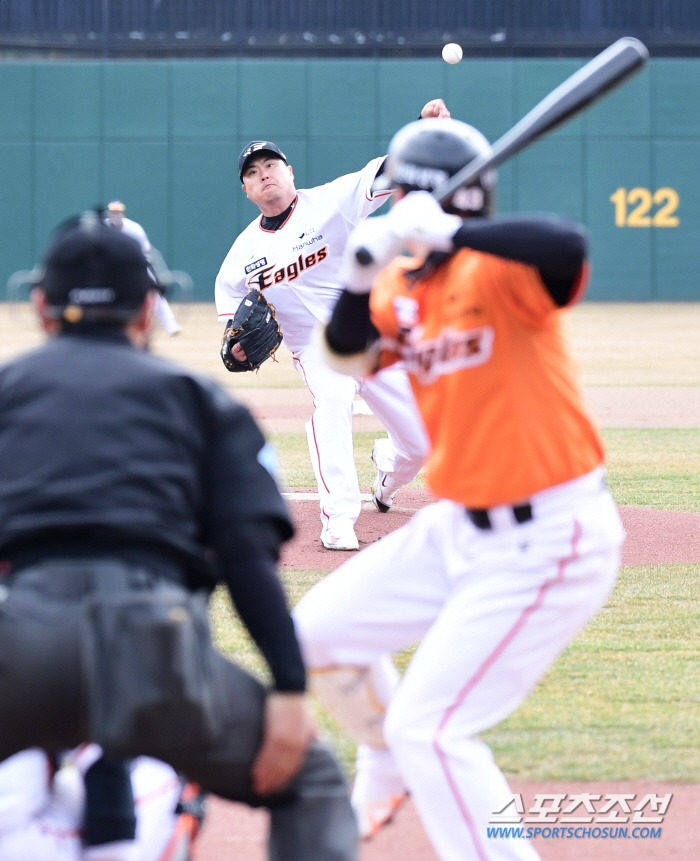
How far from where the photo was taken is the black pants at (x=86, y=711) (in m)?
2.21

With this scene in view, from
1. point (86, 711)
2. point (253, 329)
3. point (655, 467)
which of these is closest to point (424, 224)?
point (86, 711)

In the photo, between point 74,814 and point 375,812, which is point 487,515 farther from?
point 74,814

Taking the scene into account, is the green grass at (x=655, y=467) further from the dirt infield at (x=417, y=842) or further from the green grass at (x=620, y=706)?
the dirt infield at (x=417, y=842)

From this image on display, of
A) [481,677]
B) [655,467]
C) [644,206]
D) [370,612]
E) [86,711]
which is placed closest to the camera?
[86,711]

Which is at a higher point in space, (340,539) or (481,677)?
(481,677)

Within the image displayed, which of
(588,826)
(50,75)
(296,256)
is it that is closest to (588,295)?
(50,75)

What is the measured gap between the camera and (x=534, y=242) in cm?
278

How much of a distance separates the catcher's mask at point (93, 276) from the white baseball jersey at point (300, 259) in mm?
5079

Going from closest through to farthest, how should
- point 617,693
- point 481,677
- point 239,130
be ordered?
point 481,677, point 617,693, point 239,130

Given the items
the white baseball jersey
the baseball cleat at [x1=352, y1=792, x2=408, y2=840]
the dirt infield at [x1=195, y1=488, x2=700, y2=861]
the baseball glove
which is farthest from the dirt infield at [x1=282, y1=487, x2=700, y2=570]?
the baseball cleat at [x1=352, y1=792, x2=408, y2=840]

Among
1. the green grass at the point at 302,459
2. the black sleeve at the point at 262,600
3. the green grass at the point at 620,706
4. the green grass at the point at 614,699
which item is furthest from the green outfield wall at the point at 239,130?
the black sleeve at the point at 262,600

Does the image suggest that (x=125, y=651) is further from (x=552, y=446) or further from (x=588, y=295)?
(x=588, y=295)

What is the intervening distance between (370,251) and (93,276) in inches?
29.1

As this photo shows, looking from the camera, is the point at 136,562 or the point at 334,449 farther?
the point at 334,449
